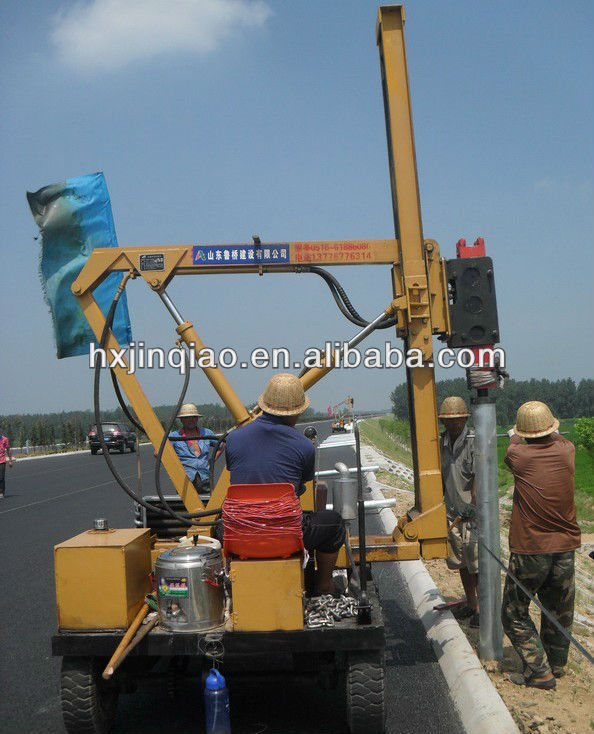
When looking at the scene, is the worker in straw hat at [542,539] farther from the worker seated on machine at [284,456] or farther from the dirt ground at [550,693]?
the worker seated on machine at [284,456]

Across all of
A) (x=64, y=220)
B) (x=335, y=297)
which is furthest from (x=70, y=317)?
(x=335, y=297)

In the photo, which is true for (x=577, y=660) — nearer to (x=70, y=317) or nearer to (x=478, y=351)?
(x=478, y=351)

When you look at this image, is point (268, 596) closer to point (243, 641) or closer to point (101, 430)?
point (243, 641)

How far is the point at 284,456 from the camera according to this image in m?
4.89

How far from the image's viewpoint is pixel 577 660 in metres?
6.31

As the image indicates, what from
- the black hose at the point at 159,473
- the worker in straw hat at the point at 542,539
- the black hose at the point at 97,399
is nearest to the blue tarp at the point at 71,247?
the black hose at the point at 97,399

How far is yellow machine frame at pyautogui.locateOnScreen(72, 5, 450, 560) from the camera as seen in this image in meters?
6.04

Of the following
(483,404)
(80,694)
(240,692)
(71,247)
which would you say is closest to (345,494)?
(483,404)

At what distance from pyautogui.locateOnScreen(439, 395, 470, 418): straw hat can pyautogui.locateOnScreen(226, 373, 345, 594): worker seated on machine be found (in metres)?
2.29

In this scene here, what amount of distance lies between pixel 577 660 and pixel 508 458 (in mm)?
1894

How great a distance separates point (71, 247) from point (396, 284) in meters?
2.87

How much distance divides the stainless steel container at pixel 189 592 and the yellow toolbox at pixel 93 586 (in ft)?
0.69

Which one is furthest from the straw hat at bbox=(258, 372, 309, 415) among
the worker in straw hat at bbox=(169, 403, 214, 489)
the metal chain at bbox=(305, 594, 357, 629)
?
the worker in straw hat at bbox=(169, 403, 214, 489)

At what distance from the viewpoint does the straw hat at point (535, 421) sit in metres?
5.73
